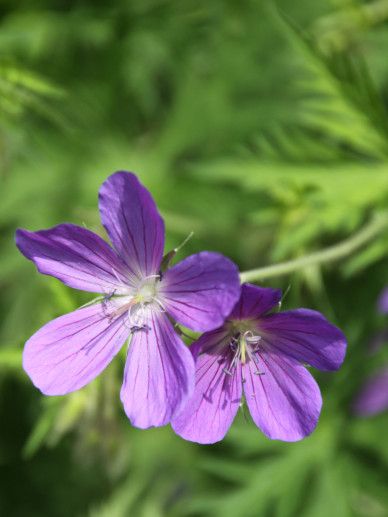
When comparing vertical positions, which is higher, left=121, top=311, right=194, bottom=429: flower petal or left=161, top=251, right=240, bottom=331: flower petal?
left=161, top=251, right=240, bottom=331: flower petal

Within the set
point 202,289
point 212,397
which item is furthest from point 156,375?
point 202,289

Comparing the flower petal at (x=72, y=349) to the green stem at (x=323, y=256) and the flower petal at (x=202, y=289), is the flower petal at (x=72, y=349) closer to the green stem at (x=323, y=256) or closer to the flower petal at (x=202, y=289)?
the flower petal at (x=202, y=289)

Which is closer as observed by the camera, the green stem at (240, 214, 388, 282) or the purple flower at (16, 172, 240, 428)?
the purple flower at (16, 172, 240, 428)

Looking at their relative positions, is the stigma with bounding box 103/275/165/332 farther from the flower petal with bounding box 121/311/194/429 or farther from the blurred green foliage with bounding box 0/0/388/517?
the blurred green foliage with bounding box 0/0/388/517

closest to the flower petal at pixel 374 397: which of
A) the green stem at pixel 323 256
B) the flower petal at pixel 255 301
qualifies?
the green stem at pixel 323 256

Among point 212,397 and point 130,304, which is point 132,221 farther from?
point 212,397

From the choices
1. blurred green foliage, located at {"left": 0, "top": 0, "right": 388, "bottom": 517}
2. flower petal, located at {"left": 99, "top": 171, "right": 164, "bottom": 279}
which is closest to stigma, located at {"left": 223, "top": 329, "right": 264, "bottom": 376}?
flower petal, located at {"left": 99, "top": 171, "right": 164, "bottom": 279}
